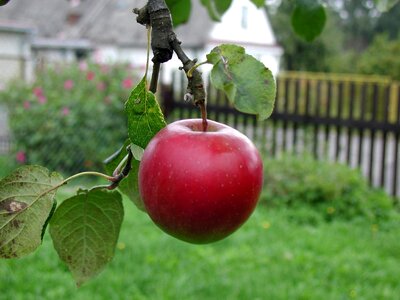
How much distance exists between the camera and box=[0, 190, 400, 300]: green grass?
2529mm

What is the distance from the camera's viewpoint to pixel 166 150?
0.51m

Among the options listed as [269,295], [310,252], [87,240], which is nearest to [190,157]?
[87,240]

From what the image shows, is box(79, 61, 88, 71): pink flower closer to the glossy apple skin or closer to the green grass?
the green grass

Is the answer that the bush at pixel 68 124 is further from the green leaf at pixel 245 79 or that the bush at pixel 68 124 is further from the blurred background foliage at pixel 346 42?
the green leaf at pixel 245 79

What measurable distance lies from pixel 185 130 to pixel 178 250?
2.63 metres

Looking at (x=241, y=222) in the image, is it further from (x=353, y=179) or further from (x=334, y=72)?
(x=334, y=72)

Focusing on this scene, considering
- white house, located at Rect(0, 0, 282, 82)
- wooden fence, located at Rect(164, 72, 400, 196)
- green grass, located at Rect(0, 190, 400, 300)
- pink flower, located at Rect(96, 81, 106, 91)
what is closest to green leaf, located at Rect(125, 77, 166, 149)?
green grass, located at Rect(0, 190, 400, 300)

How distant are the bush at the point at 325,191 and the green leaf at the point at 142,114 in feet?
11.6

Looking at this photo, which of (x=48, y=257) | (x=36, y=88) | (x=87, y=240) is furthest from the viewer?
(x=36, y=88)

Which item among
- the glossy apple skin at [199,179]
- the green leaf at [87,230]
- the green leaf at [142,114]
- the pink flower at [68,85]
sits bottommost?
the pink flower at [68,85]

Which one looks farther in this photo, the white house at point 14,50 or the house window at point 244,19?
the house window at point 244,19

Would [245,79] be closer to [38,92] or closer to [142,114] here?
[142,114]

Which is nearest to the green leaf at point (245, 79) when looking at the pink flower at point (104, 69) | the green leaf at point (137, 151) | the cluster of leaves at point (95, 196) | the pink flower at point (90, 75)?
A: the cluster of leaves at point (95, 196)

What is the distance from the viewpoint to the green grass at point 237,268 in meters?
2.53
